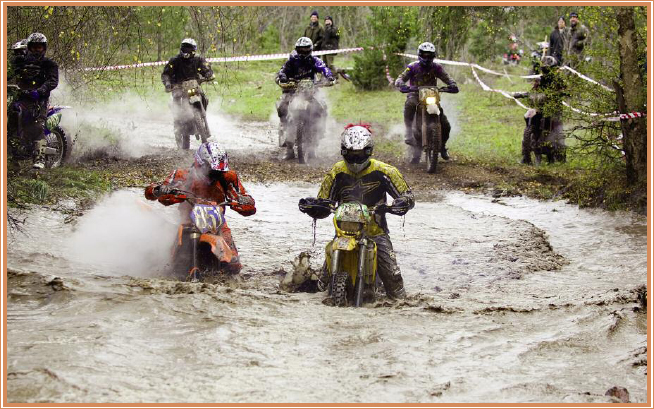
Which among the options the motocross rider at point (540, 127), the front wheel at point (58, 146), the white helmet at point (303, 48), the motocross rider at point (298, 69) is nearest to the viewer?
the front wheel at point (58, 146)

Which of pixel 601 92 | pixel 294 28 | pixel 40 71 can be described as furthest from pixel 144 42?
pixel 294 28

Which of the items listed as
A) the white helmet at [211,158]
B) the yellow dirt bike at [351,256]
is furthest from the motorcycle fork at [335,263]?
the white helmet at [211,158]

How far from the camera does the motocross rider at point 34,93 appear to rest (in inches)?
487

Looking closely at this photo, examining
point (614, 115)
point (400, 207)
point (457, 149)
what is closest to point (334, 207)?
point (400, 207)

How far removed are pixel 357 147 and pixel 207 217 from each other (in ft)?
5.68

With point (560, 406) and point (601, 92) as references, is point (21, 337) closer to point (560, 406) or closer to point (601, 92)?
point (560, 406)

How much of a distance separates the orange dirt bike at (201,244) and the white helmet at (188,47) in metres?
7.96

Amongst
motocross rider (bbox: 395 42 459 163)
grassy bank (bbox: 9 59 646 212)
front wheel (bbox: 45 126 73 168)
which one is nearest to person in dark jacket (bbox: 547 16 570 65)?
grassy bank (bbox: 9 59 646 212)

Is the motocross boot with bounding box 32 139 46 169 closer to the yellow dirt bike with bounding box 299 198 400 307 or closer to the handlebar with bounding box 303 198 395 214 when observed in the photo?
the handlebar with bounding box 303 198 395 214

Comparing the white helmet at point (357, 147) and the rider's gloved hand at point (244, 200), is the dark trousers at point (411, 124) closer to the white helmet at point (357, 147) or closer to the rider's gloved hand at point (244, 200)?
the rider's gloved hand at point (244, 200)

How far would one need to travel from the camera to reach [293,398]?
5.34 metres

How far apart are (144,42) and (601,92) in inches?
268

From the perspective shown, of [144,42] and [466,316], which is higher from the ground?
[144,42]

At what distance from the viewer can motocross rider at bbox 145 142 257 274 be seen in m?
8.91
